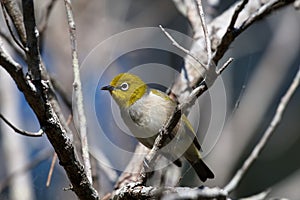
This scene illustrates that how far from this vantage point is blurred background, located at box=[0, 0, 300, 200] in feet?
10.5

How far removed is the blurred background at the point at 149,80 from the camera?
3.21m

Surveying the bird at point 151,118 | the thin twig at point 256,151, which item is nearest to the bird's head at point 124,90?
the bird at point 151,118

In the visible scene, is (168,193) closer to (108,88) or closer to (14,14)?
(14,14)

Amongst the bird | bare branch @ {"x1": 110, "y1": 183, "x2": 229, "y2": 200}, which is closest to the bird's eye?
the bird

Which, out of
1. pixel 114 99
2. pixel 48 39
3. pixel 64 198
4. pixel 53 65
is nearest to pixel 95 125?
pixel 114 99

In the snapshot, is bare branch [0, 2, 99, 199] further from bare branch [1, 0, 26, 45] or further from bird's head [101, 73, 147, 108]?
bird's head [101, 73, 147, 108]

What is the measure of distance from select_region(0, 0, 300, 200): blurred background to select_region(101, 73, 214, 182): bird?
0.18 metres

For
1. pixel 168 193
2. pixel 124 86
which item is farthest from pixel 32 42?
pixel 124 86

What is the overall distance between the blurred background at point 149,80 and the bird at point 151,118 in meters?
0.18

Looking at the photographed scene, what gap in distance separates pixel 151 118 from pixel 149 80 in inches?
30.7

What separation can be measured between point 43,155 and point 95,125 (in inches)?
13.4

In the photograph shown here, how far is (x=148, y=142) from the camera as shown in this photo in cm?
267

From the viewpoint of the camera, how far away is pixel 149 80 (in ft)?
11.5

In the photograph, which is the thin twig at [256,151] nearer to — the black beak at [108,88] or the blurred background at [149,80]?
the blurred background at [149,80]
